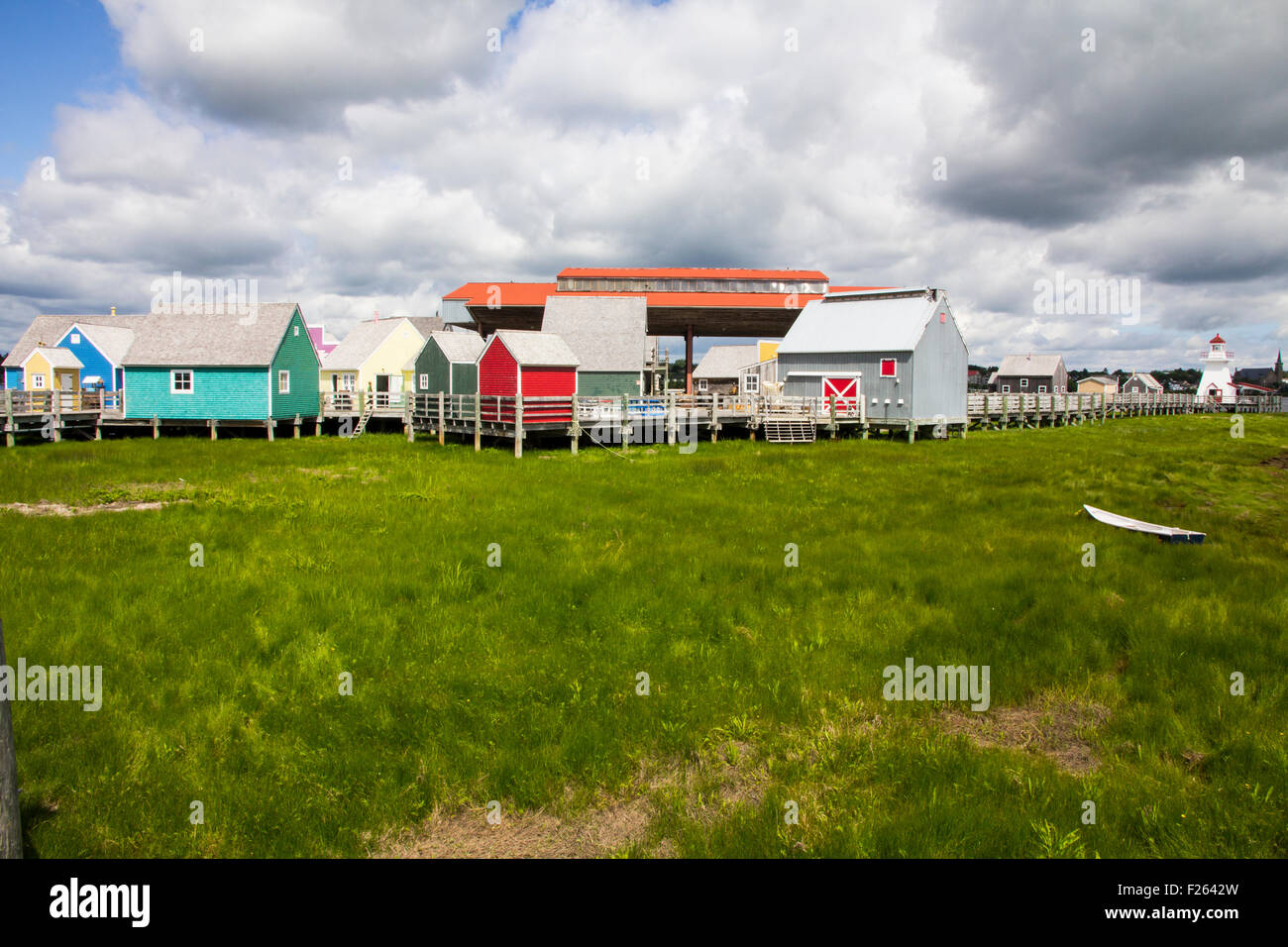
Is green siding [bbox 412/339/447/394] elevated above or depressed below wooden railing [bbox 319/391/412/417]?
above

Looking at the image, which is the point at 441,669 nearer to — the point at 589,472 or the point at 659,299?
the point at 589,472

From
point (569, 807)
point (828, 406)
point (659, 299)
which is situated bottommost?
point (569, 807)

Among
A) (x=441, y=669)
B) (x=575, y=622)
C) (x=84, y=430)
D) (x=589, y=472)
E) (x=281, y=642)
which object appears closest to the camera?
(x=441, y=669)

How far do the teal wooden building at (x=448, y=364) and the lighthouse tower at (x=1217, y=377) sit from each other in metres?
81.5

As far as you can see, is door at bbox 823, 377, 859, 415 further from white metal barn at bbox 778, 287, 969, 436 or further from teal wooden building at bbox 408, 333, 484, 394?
teal wooden building at bbox 408, 333, 484, 394

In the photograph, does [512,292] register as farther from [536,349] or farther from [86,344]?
[86,344]

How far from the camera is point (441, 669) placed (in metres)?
8.00

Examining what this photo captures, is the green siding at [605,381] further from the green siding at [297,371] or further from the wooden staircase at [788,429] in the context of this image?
the green siding at [297,371]

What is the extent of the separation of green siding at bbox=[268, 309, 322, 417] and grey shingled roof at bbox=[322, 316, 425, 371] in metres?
5.86

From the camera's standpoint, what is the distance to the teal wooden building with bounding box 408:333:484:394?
37344mm

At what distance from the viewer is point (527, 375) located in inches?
1179

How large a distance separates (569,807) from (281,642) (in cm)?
477

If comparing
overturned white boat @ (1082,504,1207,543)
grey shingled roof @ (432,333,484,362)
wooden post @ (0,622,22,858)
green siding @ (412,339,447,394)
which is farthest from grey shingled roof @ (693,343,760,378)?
wooden post @ (0,622,22,858)

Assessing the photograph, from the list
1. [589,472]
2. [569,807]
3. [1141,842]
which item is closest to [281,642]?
[569,807]
